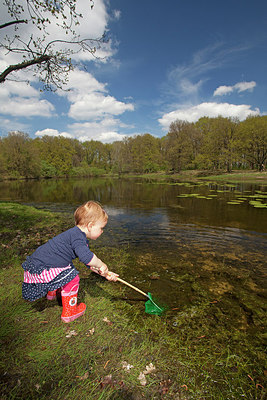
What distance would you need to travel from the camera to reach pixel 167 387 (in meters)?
2.05

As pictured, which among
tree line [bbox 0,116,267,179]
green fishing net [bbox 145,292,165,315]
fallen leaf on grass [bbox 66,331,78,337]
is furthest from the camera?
tree line [bbox 0,116,267,179]

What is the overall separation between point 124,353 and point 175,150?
5260cm

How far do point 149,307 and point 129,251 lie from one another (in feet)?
9.41

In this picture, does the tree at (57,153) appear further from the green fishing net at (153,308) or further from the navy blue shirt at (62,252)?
the green fishing net at (153,308)

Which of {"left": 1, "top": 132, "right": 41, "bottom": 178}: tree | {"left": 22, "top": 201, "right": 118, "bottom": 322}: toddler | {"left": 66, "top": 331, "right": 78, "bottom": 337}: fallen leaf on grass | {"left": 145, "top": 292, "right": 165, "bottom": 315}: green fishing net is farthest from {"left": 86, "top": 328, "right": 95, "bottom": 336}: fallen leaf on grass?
{"left": 1, "top": 132, "right": 41, "bottom": 178}: tree

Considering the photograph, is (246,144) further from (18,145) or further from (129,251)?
(18,145)

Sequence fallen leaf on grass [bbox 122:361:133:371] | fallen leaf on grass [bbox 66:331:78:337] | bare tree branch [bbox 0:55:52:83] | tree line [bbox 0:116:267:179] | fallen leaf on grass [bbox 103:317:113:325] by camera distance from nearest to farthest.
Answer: fallen leaf on grass [bbox 122:361:133:371], fallen leaf on grass [bbox 66:331:78:337], fallen leaf on grass [bbox 103:317:113:325], bare tree branch [bbox 0:55:52:83], tree line [bbox 0:116:267:179]

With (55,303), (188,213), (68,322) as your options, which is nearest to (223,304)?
(68,322)

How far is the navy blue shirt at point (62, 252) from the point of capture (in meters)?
2.77

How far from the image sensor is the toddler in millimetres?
2777

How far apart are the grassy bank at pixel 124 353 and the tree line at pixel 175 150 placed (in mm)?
50830

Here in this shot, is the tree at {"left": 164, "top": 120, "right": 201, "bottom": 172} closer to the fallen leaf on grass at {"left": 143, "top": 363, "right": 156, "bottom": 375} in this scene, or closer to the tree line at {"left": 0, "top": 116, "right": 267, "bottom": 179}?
the tree line at {"left": 0, "top": 116, "right": 267, "bottom": 179}

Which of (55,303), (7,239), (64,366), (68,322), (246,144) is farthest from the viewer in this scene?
(246,144)

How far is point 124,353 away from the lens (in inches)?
95.0
